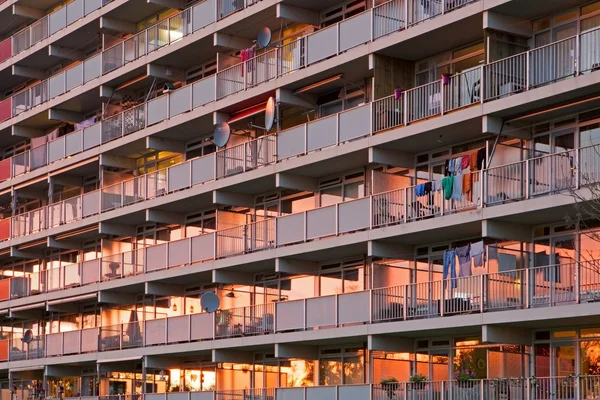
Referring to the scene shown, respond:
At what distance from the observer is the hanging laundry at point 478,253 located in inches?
1385

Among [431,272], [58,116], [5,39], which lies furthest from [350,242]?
[5,39]

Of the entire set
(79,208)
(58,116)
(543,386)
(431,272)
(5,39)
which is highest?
(5,39)

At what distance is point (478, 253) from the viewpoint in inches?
1389

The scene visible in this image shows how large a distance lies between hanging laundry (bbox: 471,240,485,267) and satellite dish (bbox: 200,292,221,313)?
40.0 feet

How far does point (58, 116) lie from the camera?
57188 mm

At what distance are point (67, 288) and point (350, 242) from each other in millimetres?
18427

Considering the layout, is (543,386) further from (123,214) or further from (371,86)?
(123,214)

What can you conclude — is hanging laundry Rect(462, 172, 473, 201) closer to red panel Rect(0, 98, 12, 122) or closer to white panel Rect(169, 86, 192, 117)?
white panel Rect(169, 86, 192, 117)

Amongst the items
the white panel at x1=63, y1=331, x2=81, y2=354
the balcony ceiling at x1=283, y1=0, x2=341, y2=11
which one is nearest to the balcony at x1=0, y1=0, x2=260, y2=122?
the balcony ceiling at x1=283, y1=0, x2=341, y2=11

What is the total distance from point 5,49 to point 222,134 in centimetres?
1962

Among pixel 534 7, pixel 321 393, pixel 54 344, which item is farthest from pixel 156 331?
pixel 534 7

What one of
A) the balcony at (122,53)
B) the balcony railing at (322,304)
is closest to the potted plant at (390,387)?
the balcony railing at (322,304)

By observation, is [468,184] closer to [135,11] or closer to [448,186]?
[448,186]

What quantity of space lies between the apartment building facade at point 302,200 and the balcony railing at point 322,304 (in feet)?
0.26
